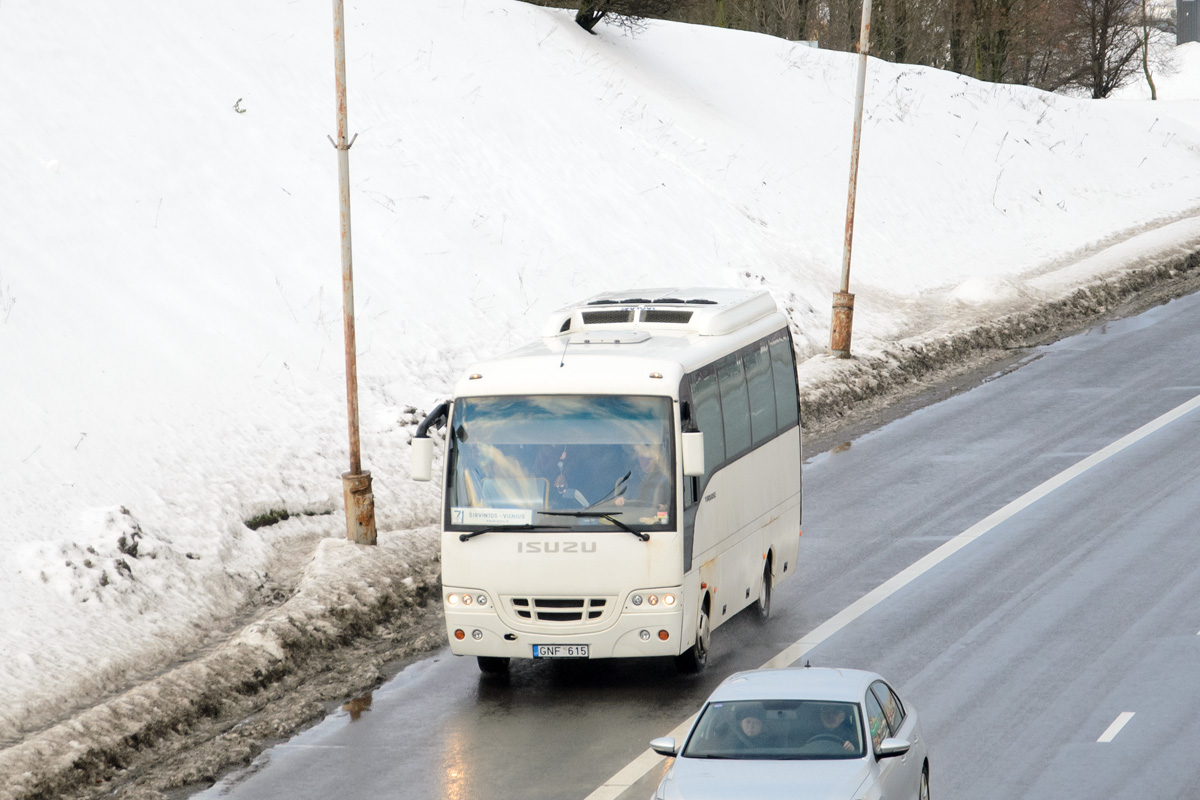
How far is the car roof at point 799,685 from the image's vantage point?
931cm

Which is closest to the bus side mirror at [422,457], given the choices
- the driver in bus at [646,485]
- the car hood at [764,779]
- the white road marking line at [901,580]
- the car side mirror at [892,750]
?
the driver in bus at [646,485]

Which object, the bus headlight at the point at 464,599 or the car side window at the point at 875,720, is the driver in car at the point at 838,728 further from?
the bus headlight at the point at 464,599

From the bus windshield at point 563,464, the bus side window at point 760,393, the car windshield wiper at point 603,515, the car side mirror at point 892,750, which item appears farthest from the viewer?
the bus side window at point 760,393

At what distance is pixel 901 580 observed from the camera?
52.0 ft

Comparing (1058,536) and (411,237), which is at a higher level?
(411,237)

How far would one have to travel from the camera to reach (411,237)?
26609 mm

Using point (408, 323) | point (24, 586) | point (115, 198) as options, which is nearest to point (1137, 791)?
point (24, 586)

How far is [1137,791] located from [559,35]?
1301 inches

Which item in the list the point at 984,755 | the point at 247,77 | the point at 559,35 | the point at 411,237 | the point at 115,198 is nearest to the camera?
the point at 984,755

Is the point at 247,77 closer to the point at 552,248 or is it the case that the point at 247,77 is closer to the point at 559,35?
the point at 552,248

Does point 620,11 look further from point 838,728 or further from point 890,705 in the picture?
point 838,728

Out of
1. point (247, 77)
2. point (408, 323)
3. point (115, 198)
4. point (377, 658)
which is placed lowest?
point (377, 658)

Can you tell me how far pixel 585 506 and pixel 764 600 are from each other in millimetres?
3222

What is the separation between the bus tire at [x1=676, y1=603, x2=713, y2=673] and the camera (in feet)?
42.9
